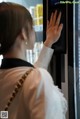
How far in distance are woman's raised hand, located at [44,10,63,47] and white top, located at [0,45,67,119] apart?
17.9 inches

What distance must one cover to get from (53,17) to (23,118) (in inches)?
25.2

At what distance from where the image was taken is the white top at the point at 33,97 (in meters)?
1.07

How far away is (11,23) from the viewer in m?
1.11

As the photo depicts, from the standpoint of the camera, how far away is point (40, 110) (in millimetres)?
1069

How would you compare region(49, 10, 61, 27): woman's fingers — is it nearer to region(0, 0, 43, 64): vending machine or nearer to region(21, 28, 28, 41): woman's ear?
region(0, 0, 43, 64): vending machine

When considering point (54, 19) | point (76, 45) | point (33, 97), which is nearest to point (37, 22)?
point (54, 19)

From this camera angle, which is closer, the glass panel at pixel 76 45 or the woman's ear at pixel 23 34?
the woman's ear at pixel 23 34

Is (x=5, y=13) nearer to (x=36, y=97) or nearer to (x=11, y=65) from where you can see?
(x=11, y=65)

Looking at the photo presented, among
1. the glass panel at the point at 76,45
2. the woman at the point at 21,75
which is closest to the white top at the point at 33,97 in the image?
the woman at the point at 21,75

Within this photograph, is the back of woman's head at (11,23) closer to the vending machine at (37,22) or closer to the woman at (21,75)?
the woman at (21,75)

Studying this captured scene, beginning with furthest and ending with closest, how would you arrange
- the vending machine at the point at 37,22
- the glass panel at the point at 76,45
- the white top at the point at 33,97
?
the vending machine at the point at 37,22 < the glass panel at the point at 76,45 < the white top at the point at 33,97

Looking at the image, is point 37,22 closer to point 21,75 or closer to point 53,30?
point 53,30

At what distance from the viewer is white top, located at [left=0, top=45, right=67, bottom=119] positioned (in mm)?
1075

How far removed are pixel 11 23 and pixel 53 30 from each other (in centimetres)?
47
